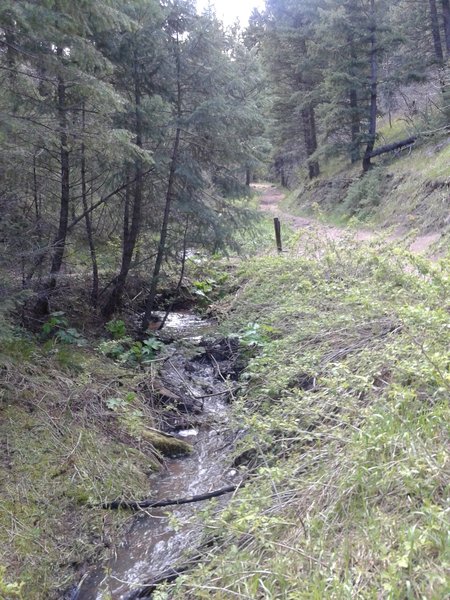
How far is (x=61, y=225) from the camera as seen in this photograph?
7648 mm

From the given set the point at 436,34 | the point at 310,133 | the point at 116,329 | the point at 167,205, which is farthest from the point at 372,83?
the point at 116,329

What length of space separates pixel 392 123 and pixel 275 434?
2434cm

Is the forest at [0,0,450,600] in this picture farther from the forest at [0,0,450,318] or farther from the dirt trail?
the dirt trail

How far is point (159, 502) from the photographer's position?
461 centimetres

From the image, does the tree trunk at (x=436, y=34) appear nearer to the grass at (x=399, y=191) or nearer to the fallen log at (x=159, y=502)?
the grass at (x=399, y=191)

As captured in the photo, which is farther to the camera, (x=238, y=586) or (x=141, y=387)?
(x=141, y=387)

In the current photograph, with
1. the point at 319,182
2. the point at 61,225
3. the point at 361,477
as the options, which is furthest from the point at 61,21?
the point at 319,182

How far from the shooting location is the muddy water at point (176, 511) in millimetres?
3877

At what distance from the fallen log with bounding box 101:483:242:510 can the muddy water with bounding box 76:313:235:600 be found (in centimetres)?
7

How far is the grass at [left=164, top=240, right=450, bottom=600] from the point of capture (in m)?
2.45

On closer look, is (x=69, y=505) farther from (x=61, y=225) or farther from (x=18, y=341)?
(x=61, y=225)

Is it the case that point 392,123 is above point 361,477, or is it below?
above

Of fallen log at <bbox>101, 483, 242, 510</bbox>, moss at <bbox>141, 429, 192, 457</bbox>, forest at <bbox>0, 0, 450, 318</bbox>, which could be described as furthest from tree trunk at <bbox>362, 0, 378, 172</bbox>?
fallen log at <bbox>101, 483, 242, 510</bbox>

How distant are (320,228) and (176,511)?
313 inches
